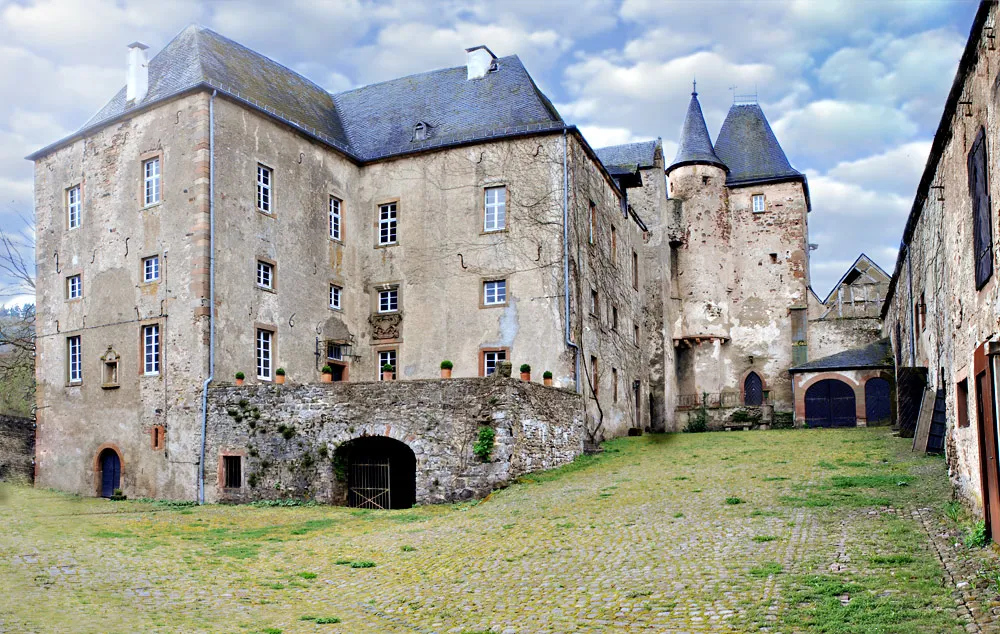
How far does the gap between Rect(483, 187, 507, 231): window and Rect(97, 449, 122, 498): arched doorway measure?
40.8 ft

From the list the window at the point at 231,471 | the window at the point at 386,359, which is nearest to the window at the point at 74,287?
the window at the point at 231,471

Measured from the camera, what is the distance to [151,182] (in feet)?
85.4

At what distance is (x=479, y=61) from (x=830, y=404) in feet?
64.3

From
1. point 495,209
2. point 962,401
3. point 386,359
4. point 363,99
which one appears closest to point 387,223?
point 495,209

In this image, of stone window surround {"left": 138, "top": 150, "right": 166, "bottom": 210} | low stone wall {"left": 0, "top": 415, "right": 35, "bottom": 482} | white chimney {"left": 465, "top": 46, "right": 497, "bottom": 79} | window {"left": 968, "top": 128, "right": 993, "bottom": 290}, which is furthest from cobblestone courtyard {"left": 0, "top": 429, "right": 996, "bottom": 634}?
white chimney {"left": 465, "top": 46, "right": 497, "bottom": 79}

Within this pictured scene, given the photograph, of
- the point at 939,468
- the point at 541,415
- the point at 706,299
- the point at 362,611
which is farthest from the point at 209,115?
the point at 706,299

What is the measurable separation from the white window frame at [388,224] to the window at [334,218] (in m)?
1.41

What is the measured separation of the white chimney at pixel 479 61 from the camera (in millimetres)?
Answer: 32312

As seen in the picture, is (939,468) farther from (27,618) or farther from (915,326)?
(27,618)

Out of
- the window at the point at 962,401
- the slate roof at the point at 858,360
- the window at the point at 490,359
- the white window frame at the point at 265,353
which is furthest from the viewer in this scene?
the slate roof at the point at 858,360

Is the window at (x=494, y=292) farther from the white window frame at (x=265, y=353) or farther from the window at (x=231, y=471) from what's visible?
the window at (x=231, y=471)

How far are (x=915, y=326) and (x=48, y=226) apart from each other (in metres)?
24.5

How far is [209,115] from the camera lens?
25172 mm

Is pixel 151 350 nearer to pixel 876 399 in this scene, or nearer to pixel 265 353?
pixel 265 353
